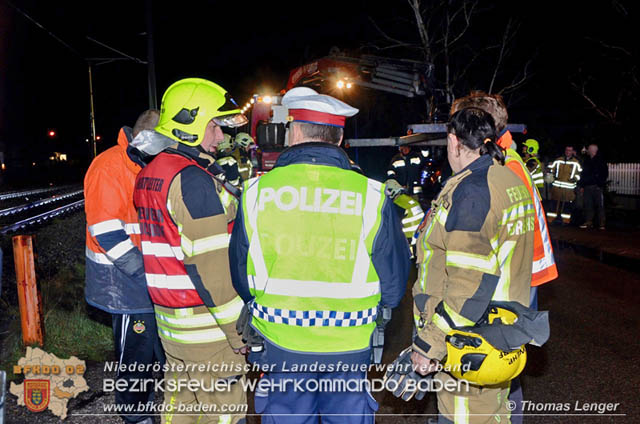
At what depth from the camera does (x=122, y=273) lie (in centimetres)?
336

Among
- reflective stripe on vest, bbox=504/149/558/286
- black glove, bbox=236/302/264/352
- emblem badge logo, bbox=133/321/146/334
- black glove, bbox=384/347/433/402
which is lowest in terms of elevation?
emblem badge logo, bbox=133/321/146/334

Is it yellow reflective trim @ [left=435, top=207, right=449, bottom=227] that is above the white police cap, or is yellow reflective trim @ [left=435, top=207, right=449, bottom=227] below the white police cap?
below

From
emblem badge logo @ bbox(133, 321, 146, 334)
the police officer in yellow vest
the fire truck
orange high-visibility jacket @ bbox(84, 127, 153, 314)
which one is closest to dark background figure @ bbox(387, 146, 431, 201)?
the fire truck

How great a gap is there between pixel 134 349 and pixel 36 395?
3.83ft

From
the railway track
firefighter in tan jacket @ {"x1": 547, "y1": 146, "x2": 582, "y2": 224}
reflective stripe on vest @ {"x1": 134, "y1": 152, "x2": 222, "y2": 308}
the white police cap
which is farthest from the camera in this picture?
firefighter in tan jacket @ {"x1": 547, "y1": 146, "x2": 582, "y2": 224}

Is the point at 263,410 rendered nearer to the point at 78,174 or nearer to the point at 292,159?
the point at 292,159

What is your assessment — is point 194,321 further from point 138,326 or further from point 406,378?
point 406,378

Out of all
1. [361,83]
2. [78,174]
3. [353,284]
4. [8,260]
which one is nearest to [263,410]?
[353,284]

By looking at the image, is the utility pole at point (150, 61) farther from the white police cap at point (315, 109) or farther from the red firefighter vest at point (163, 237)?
the white police cap at point (315, 109)

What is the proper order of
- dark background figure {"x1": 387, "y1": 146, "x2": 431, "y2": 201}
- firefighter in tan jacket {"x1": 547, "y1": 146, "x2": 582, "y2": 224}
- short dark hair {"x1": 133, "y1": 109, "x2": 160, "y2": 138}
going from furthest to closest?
firefighter in tan jacket {"x1": 547, "y1": 146, "x2": 582, "y2": 224} < dark background figure {"x1": 387, "y1": 146, "x2": 431, "y2": 201} < short dark hair {"x1": 133, "y1": 109, "x2": 160, "y2": 138}

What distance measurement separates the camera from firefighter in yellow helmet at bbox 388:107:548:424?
2.32 meters

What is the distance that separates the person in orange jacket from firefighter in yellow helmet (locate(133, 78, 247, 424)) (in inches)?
19.5

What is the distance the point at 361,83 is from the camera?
12836mm

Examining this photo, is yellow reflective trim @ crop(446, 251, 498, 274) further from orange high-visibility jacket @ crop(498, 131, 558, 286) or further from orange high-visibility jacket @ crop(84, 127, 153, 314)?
orange high-visibility jacket @ crop(84, 127, 153, 314)
